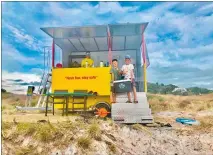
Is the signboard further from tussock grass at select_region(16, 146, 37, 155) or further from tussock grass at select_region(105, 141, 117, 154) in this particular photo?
tussock grass at select_region(105, 141, 117, 154)

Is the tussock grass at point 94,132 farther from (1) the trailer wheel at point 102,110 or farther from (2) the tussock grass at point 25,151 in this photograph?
(1) the trailer wheel at point 102,110

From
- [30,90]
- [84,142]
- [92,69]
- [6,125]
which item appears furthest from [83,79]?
[84,142]

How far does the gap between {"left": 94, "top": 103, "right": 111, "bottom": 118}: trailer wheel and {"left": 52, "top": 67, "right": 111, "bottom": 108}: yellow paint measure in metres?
0.24

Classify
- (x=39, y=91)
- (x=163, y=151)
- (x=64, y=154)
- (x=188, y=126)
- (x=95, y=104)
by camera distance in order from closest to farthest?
1. (x=64, y=154)
2. (x=163, y=151)
3. (x=188, y=126)
4. (x=95, y=104)
5. (x=39, y=91)

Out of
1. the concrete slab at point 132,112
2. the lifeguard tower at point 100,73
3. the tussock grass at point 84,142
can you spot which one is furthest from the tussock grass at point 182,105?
the tussock grass at point 84,142

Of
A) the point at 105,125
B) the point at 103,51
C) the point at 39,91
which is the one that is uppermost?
the point at 103,51

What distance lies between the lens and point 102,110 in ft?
31.7

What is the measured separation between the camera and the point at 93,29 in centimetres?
1023

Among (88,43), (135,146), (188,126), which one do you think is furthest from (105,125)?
(88,43)

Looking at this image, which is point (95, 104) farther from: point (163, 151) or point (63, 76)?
point (163, 151)

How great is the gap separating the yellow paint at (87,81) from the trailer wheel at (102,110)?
0.24m

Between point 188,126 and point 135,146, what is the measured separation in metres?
2.59

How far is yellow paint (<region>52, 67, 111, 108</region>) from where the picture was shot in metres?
10.0

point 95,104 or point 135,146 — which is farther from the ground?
point 95,104
